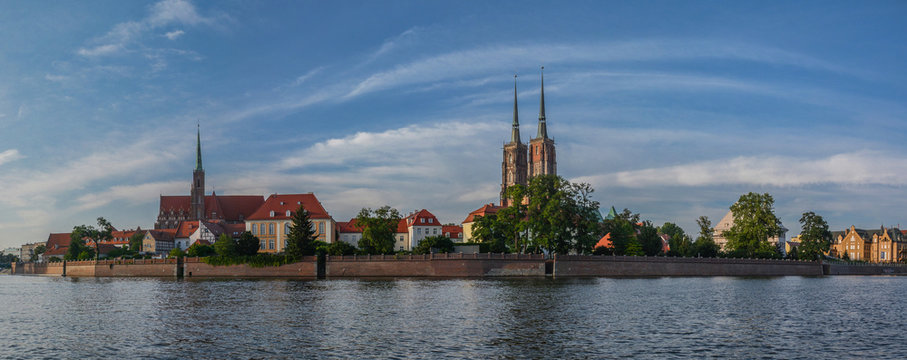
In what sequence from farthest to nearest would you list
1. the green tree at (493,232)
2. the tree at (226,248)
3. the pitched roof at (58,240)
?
the pitched roof at (58,240)
the green tree at (493,232)
the tree at (226,248)

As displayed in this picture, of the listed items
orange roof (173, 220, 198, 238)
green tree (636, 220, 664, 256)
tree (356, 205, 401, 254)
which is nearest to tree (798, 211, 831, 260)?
green tree (636, 220, 664, 256)

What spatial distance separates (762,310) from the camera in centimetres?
4509

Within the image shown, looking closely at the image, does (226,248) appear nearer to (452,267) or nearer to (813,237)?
(452,267)

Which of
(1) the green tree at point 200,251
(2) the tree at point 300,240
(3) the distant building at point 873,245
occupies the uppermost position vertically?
(2) the tree at point 300,240

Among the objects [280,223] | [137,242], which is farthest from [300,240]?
[137,242]

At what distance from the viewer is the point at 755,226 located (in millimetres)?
121438

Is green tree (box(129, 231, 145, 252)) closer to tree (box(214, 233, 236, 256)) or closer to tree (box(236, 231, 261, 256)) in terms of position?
tree (box(214, 233, 236, 256))

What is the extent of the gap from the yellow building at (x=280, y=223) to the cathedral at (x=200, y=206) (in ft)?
112

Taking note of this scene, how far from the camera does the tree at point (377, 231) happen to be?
102 metres

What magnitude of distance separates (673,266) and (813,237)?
4550cm

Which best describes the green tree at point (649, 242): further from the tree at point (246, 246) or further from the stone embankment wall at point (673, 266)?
the tree at point (246, 246)

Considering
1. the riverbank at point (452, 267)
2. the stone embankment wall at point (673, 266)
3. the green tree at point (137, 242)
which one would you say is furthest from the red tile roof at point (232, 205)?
the stone embankment wall at point (673, 266)

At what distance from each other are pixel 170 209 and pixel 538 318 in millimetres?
151658

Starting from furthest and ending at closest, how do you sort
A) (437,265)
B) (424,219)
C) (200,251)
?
(424,219) < (200,251) < (437,265)
